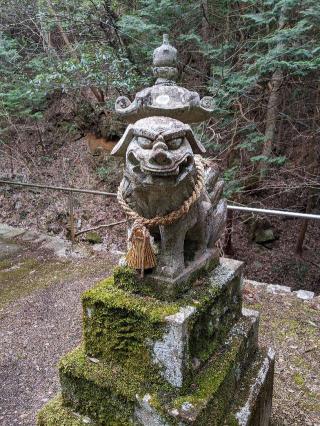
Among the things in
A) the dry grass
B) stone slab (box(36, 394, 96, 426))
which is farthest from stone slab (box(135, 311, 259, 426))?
the dry grass

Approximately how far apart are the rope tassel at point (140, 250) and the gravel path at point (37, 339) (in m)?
1.47

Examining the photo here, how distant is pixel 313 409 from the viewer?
2262 mm

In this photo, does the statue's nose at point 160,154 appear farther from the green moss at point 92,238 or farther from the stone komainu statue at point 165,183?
the green moss at point 92,238

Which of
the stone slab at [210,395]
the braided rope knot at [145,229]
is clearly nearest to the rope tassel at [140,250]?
the braided rope knot at [145,229]

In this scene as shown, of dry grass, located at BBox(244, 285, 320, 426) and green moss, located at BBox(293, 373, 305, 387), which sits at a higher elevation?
dry grass, located at BBox(244, 285, 320, 426)

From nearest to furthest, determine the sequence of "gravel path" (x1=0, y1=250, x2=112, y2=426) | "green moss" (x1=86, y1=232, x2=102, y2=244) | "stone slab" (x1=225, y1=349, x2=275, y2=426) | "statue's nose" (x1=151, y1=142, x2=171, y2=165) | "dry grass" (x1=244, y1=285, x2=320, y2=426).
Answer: "statue's nose" (x1=151, y1=142, x2=171, y2=165) < "stone slab" (x1=225, y1=349, x2=275, y2=426) < "dry grass" (x1=244, y1=285, x2=320, y2=426) < "gravel path" (x1=0, y1=250, x2=112, y2=426) < "green moss" (x1=86, y1=232, x2=102, y2=244)

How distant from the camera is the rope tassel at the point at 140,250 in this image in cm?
138

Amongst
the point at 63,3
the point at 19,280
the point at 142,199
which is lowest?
the point at 19,280

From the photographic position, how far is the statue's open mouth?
1.23 metres

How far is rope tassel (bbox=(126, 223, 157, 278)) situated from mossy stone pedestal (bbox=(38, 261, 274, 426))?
11 centimetres

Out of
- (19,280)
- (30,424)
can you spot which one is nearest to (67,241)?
(19,280)

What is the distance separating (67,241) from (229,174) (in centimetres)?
228

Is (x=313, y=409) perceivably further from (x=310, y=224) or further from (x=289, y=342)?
(x=310, y=224)

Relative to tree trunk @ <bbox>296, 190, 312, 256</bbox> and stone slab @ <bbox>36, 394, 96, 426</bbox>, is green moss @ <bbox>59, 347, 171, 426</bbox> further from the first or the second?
tree trunk @ <bbox>296, 190, 312, 256</bbox>
